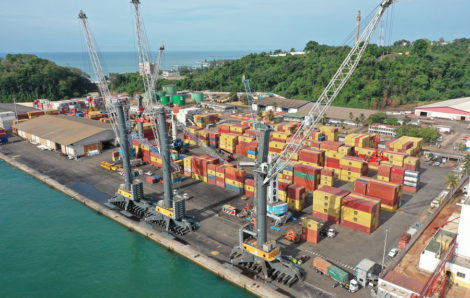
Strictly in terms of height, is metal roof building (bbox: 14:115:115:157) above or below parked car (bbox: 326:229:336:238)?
above

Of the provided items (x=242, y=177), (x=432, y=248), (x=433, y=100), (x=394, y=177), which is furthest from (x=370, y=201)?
(x=433, y=100)

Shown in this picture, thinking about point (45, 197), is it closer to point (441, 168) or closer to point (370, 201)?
point (370, 201)

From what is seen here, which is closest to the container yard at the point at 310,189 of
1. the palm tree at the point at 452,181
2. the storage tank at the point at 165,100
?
the palm tree at the point at 452,181

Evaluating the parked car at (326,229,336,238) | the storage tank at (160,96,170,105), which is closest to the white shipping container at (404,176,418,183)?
the parked car at (326,229,336,238)

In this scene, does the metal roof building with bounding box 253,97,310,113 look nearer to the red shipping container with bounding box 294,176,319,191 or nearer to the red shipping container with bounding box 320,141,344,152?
the red shipping container with bounding box 320,141,344,152

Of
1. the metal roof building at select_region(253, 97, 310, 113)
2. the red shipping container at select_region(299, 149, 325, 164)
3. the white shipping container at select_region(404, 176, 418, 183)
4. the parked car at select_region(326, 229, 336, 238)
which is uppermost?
the metal roof building at select_region(253, 97, 310, 113)
